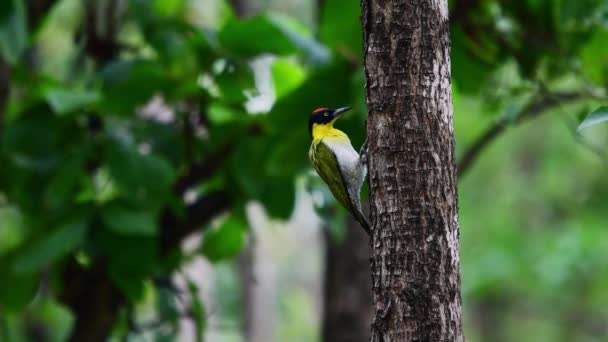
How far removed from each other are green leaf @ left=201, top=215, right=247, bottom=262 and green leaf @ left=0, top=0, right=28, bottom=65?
164 centimetres

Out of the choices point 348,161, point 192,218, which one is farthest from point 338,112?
point 192,218

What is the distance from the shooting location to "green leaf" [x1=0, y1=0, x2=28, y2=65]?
3.70m

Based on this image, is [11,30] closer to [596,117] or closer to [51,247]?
[51,247]

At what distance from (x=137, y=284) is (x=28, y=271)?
1.92 ft

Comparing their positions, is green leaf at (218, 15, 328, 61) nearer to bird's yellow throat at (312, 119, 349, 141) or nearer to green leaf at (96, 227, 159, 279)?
bird's yellow throat at (312, 119, 349, 141)

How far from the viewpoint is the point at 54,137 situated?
422 cm

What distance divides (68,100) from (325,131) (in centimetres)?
116

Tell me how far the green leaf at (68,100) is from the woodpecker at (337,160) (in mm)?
1050

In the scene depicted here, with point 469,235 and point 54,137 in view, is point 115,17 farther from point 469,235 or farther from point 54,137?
point 469,235

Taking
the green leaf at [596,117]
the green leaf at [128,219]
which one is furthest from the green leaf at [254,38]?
the green leaf at [596,117]

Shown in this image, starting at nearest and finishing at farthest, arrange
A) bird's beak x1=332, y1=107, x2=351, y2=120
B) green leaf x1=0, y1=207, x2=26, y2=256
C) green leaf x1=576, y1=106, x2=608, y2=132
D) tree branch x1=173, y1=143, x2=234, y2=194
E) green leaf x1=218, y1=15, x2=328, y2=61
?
green leaf x1=576, y1=106, x2=608, y2=132 → bird's beak x1=332, y1=107, x2=351, y2=120 → green leaf x1=218, y1=15, x2=328, y2=61 → tree branch x1=173, y1=143, x2=234, y2=194 → green leaf x1=0, y1=207, x2=26, y2=256

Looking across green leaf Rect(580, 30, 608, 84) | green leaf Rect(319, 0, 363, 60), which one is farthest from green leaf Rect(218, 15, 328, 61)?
green leaf Rect(580, 30, 608, 84)

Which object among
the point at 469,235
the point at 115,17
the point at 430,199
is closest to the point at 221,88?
the point at 115,17

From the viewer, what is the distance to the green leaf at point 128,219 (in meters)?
4.04
